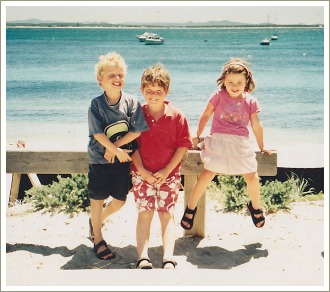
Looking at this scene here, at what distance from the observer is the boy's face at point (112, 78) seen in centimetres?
329

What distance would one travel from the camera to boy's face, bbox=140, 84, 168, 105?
3342mm

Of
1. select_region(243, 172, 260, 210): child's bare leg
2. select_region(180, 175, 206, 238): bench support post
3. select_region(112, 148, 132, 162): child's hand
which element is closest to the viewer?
select_region(112, 148, 132, 162): child's hand

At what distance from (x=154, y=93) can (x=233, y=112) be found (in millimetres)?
762

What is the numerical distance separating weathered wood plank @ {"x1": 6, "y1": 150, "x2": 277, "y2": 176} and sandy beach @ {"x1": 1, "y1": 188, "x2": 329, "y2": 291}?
71 cm

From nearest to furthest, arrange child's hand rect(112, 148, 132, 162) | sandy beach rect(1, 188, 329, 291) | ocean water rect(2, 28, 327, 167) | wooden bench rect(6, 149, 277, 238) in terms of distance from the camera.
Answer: sandy beach rect(1, 188, 329, 291) → child's hand rect(112, 148, 132, 162) → wooden bench rect(6, 149, 277, 238) → ocean water rect(2, 28, 327, 167)

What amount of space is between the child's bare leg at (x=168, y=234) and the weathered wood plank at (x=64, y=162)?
1.76 feet

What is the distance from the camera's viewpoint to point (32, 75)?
33188 mm

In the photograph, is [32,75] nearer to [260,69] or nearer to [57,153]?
[260,69]

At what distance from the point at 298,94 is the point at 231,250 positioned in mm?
21351

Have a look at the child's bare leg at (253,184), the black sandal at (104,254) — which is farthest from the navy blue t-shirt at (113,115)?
the child's bare leg at (253,184)

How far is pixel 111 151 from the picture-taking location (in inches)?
129

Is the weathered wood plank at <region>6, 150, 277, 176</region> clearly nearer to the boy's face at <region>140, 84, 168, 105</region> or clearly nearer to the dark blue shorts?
the dark blue shorts

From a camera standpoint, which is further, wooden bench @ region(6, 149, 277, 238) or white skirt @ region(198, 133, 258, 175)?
wooden bench @ region(6, 149, 277, 238)

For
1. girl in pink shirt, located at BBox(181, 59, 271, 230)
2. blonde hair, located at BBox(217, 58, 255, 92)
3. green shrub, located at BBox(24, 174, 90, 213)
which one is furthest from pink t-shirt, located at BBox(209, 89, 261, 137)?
green shrub, located at BBox(24, 174, 90, 213)
